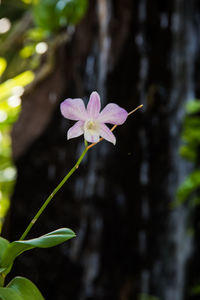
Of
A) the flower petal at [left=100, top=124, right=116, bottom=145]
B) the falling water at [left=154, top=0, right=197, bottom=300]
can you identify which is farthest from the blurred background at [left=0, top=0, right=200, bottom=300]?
the flower petal at [left=100, top=124, right=116, bottom=145]

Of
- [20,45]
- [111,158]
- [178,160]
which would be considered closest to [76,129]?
[111,158]

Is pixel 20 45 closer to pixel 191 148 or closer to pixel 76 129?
pixel 191 148

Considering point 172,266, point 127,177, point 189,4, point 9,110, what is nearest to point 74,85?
point 9,110

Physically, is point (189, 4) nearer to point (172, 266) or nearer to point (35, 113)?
point (35, 113)

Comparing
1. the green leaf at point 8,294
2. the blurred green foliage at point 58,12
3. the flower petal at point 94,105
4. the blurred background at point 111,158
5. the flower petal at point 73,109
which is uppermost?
the blurred green foliage at point 58,12

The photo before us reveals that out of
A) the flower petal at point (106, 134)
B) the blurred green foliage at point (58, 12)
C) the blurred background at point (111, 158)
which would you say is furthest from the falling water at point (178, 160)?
the flower petal at point (106, 134)

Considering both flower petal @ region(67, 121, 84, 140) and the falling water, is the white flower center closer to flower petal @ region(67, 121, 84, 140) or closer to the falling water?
flower petal @ region(67, 121, 84, 140)

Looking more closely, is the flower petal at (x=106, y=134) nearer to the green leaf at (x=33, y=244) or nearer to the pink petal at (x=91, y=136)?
the pink petal at (x=91, y=136)
